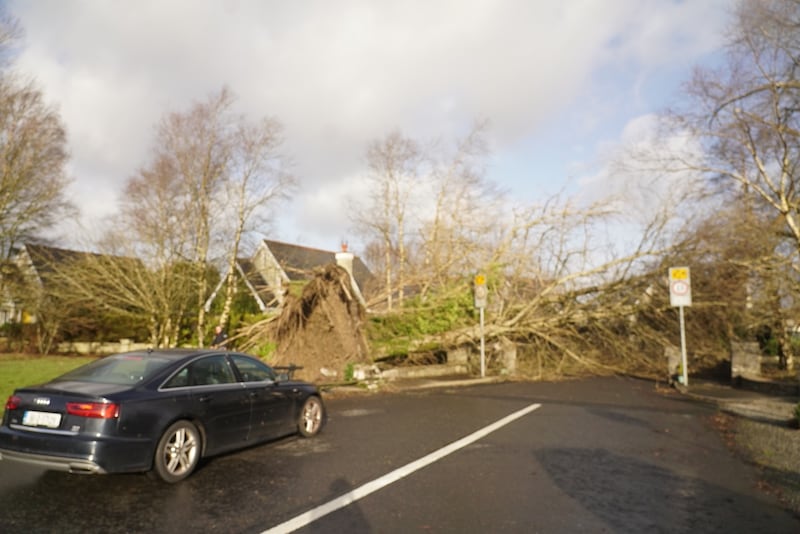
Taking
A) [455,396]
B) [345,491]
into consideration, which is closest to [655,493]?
[345,491]

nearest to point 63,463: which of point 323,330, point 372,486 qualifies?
point 372,486

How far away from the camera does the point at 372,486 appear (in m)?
6.00

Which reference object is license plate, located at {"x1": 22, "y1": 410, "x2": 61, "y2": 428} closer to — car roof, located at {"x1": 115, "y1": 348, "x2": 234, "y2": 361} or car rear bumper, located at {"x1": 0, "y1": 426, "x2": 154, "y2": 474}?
car rear bumper, located at {"x1": 0, "y1": 426, "x2": 154, "y2": 474}

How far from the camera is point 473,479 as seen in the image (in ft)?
20.8

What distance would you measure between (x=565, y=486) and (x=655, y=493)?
0.88m

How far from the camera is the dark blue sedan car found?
5527 mm

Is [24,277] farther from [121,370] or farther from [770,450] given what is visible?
[770,450]

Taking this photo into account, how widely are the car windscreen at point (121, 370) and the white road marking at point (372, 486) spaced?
2516mm

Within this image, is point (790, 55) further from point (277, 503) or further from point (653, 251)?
point (277, 503)

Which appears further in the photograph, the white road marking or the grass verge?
the grass verge

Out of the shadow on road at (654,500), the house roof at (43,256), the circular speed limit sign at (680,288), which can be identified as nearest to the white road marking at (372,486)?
the shadow on road at (654,500)

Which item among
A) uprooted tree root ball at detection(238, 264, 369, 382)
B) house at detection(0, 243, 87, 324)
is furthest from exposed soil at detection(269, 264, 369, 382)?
house at detection(0, 243, 87, 324)

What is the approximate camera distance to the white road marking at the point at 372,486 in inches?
188

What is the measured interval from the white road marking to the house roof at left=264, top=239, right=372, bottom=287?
8419 millimetres
